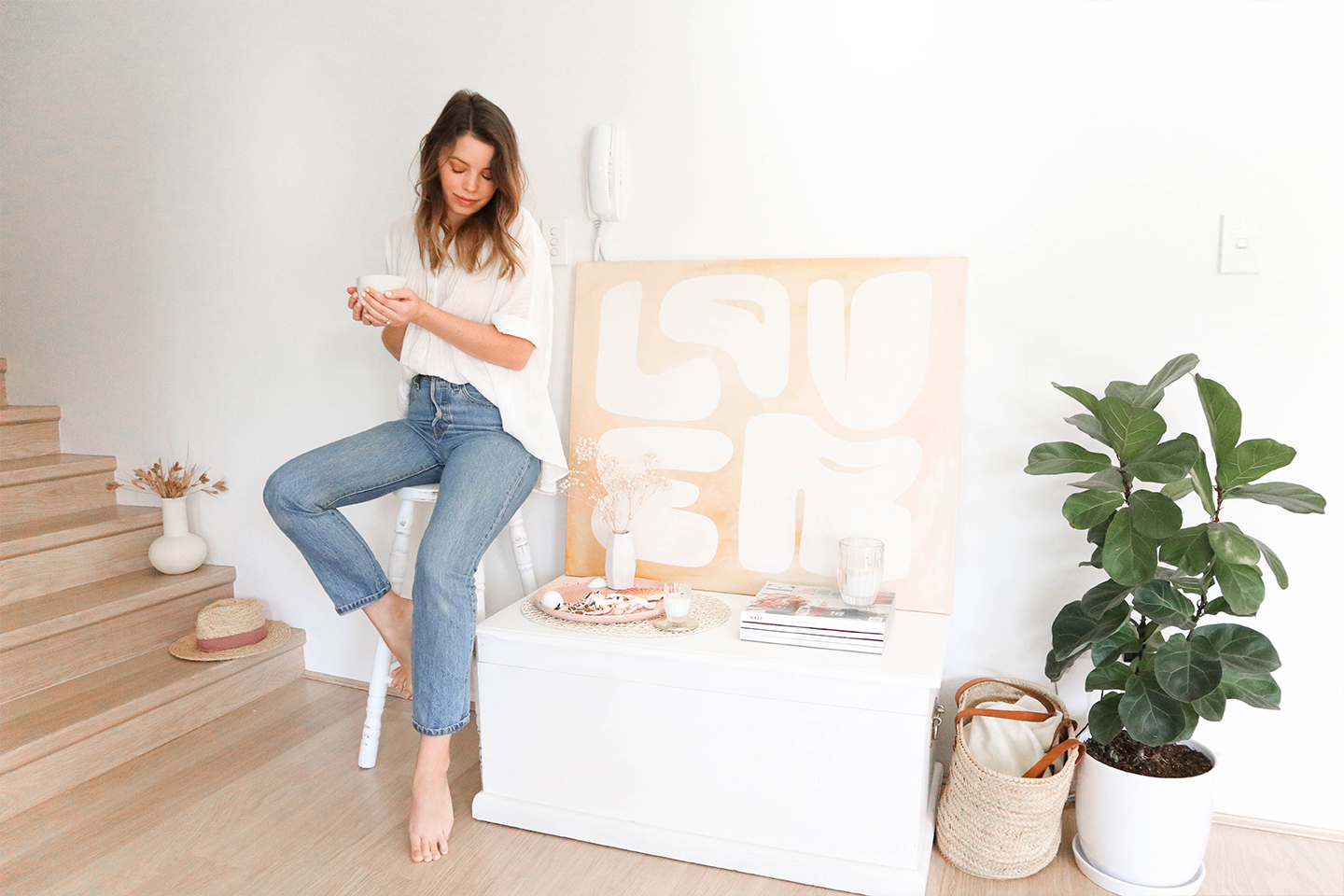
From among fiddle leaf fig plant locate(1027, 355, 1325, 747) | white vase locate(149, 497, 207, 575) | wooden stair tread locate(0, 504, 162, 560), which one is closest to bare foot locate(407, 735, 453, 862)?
fiddle leaf fig plant locate(1027, 355, 1325, 747)

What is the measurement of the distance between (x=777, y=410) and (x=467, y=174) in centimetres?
82

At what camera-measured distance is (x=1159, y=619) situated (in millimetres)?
1431

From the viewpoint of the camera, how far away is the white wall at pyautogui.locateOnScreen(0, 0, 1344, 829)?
1.62 meters

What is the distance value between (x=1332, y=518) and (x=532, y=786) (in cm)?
158

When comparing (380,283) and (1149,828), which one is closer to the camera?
(1149,828)

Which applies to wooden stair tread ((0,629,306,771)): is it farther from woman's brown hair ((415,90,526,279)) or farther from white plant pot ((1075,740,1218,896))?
white plant pot ((1075,740,1218,896))

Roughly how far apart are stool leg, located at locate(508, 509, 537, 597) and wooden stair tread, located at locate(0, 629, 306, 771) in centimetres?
82

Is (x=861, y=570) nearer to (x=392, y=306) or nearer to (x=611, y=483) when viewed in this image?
(x=611, y=483)

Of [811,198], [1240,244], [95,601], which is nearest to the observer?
[1240,244]

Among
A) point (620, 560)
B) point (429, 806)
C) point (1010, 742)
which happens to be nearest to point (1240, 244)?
point (1010, 742)

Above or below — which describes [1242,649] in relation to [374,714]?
above

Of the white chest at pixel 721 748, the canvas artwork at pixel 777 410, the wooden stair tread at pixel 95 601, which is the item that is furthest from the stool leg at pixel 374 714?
the wooden stair tread at pixel 95 601

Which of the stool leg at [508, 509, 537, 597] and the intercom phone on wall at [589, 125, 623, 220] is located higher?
the intercom phone on wall at [589, 125, 623, 220]

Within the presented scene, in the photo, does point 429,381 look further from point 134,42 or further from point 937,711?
point 134,42
